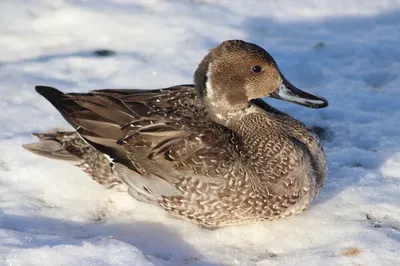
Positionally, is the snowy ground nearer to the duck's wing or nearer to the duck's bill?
the duck's wing

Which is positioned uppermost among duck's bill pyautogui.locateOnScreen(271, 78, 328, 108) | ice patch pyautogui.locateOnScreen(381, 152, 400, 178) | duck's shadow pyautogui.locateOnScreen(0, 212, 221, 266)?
duck's bill pyautogui.locateOnScreen(271, 78, 328, 108)

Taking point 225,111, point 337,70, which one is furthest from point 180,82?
point 225,111

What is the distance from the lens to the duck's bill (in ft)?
15.6

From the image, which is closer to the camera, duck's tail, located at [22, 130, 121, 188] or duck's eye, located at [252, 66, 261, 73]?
duck's eye, located at [252, 66, 261, 73]

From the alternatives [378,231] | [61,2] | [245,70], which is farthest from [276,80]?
[61,2]

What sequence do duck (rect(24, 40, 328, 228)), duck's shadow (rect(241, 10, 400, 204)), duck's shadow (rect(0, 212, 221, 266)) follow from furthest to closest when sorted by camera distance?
duck's shadow (rect(241, 10, 400, 204)), duck (rect(24, 40, 328, 228)), duck's shadow (rect(0, 212, 221, 266))

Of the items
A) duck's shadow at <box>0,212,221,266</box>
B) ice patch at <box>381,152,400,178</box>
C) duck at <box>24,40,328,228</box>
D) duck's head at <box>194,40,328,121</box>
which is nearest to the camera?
duck's shadow at <box>0,212,221,266</box>

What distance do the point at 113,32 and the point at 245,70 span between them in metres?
2.69

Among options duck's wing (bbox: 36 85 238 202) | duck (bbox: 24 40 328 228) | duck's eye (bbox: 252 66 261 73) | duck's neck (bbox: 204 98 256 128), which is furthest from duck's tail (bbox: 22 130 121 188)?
duck's eye (bbox: 252 66 261 73)

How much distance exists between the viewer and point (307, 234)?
179 inches

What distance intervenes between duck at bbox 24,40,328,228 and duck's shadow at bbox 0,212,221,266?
0.61ft

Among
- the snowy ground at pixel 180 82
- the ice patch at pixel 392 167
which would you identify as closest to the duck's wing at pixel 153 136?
the snowy ground at pixel 180 82

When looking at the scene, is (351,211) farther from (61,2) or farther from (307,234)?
(61,2)

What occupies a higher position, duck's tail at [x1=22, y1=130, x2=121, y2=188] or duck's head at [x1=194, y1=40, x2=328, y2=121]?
duck's head at [x1=194, y1=40, x2=328, y2=121]
